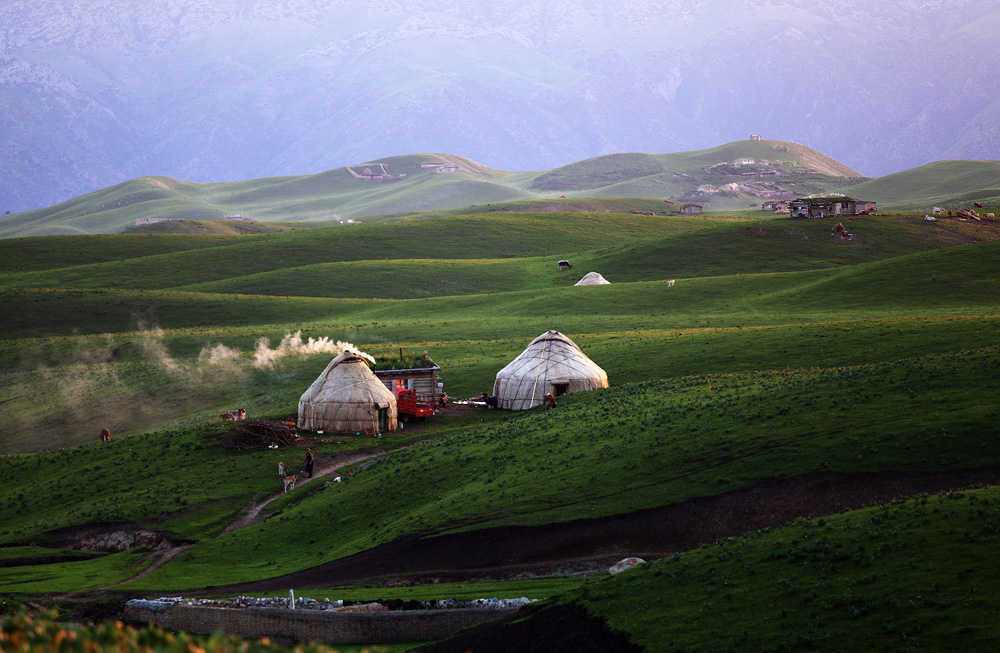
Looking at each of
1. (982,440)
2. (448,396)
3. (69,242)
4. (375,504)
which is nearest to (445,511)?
(375,504)

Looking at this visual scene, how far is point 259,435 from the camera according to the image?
41.6 metres

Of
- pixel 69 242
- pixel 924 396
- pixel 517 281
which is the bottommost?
pixel 924 396

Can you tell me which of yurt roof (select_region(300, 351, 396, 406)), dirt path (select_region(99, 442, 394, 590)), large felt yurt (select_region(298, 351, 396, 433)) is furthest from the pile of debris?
yurt roof (select_region(300, 351, 396, 406))

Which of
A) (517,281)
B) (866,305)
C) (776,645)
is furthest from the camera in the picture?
(517,281)

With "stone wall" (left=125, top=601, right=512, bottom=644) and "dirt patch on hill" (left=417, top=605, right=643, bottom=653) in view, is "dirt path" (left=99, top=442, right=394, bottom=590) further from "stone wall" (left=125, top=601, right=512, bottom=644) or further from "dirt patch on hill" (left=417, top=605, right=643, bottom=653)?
"dirt patch on hill" (left=417, top=605, right=643, bottom=653)

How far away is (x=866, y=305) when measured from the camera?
2709 inches

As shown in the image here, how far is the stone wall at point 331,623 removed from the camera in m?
21.3

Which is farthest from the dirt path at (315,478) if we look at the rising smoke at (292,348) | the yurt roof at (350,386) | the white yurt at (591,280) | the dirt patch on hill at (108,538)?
the white yurt at (591,280)

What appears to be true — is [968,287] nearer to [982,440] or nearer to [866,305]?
[866,305]

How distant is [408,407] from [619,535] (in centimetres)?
2241

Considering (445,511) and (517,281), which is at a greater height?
(517,281)

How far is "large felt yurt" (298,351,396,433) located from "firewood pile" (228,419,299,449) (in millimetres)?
2339

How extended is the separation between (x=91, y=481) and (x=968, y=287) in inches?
2360

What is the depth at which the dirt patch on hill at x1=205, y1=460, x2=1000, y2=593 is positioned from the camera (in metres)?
24.6
